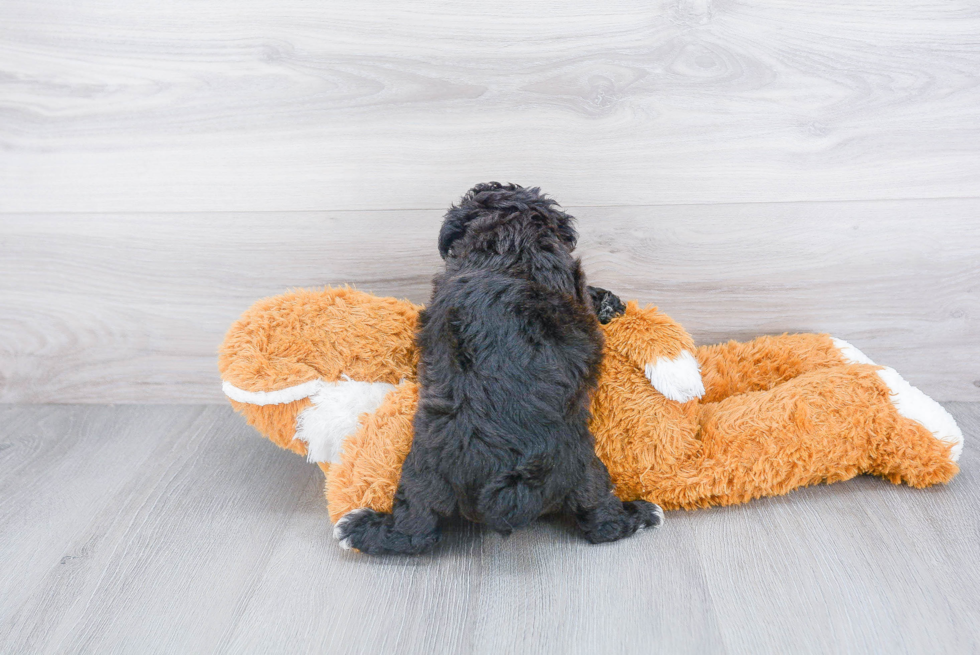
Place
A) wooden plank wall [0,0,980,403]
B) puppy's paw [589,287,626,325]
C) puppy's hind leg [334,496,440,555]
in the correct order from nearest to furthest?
puppy's hind leg [334,496,440,555] → puppy's paw [589,287,626,325] → wooden plank wall [0,0,980,403]

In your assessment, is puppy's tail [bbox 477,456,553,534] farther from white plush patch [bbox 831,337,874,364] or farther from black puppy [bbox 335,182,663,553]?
white plush patch [bbox 831,337,874,364]

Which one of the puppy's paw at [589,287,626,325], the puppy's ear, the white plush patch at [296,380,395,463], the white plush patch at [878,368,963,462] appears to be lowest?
the white plush patch at [296,380,395,463]

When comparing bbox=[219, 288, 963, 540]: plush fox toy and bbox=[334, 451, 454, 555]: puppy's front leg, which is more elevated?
bbox=[219, 288, 963, 540]: plush fox toy

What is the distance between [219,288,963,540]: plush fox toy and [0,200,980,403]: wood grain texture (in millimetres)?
207

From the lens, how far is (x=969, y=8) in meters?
1.06

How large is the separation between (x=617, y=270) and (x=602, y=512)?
46 cm

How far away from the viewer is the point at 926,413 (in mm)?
982

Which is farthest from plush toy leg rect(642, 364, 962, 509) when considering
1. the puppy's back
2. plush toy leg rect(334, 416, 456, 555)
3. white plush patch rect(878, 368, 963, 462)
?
plush toy leg rect(334, 416, 456, 555)

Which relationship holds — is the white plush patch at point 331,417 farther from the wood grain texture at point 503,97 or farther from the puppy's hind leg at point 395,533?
the wood grain texture at point 503,97

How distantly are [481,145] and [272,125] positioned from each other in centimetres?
36

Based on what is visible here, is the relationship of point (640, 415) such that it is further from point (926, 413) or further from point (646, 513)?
point (926, 413)

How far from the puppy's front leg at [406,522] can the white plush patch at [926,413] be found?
67 centimetres

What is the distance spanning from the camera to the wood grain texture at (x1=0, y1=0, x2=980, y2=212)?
3.53ft

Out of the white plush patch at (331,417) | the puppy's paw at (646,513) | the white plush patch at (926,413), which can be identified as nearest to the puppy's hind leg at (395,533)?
the white plush patch at (331,417)
